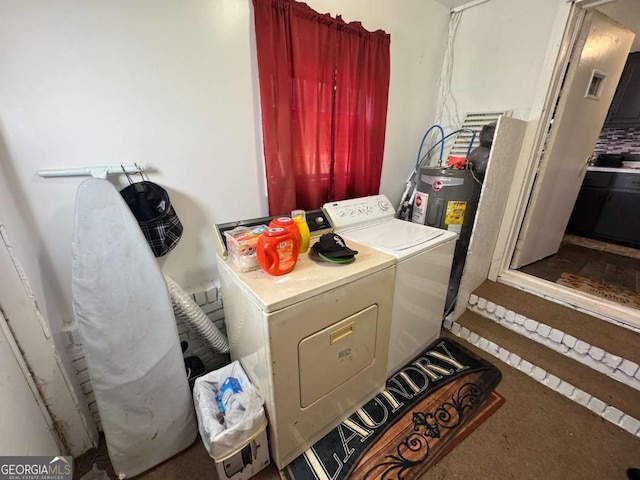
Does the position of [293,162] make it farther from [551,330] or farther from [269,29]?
[551,330]

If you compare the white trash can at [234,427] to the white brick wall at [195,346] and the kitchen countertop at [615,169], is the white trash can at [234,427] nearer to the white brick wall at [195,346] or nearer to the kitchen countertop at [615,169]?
the white brick wall at [195,346]

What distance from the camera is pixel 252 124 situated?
1.41m

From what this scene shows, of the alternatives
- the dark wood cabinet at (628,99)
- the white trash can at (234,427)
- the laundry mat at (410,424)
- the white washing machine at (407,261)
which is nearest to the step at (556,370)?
the laundry mat at (410,424)

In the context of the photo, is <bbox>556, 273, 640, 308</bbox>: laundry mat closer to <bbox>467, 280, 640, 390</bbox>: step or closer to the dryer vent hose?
<bbox>467, 280, 640, 390</bbox>: step

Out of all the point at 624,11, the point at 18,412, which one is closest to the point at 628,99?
the point at 624,11

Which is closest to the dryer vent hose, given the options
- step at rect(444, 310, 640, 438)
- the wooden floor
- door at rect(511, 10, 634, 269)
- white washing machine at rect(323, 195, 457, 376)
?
white washing machine at rect(323, 195, 457, 376)

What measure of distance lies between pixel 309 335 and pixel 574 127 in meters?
2.64

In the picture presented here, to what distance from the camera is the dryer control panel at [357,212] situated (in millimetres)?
1592

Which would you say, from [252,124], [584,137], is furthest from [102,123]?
[584,137]

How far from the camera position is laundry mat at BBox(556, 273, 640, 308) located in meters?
1.97

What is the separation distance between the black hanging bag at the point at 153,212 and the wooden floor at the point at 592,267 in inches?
111

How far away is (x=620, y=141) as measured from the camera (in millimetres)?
3410

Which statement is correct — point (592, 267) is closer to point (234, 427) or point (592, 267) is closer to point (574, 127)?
point (574, 127)

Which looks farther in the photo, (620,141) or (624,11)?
(620,141)
